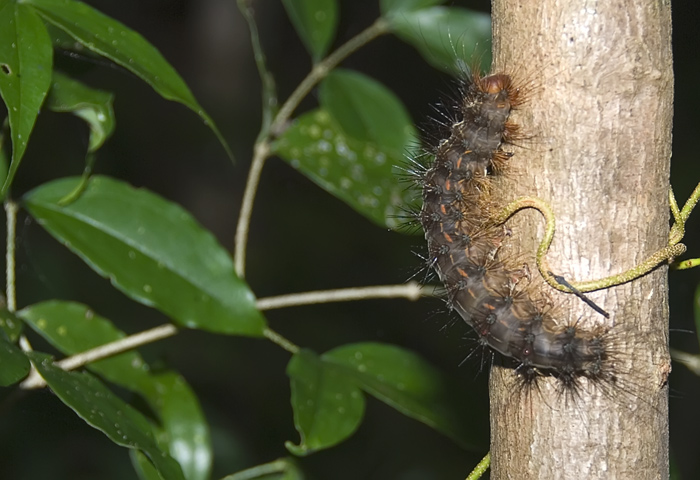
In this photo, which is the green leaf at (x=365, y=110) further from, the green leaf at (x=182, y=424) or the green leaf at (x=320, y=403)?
the green leaf at (x=182, y=424)

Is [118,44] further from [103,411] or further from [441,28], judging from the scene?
[441,28]

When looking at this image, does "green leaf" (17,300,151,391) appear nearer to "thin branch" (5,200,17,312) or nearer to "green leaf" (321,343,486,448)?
"thin branch" (5,200,17,312)

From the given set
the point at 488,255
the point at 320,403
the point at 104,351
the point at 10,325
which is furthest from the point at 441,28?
the point at 10,325

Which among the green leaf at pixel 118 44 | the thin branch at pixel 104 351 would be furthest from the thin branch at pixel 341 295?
the green leaf at pixel 118 44

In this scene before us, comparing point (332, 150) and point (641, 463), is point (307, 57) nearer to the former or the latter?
point (332, 150)

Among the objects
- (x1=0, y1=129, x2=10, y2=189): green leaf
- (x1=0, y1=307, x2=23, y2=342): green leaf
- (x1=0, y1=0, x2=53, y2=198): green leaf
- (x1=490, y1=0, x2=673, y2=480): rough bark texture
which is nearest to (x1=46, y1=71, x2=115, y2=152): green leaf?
(x1=0, y1=129, x2=10, y2=189): green leaf
